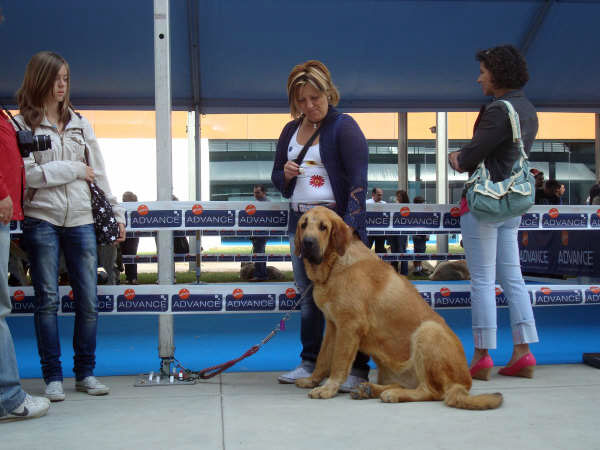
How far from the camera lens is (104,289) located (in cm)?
391

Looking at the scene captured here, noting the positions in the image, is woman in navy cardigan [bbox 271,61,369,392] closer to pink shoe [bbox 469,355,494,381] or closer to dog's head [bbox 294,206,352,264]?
dog's head [bbox 294,206,352,264]

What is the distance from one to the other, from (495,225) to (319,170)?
3.83ft

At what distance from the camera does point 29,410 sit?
292 centimetres

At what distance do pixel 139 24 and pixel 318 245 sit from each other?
5.44 metres

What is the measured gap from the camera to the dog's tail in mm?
2988

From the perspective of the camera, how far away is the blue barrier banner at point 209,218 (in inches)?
156

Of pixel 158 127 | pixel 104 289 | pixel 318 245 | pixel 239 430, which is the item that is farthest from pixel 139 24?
pixel 239 430

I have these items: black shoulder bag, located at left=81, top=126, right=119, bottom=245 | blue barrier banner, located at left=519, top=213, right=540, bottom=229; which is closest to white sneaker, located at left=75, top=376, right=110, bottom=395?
black shoulder bag, located at left=81, top=126, right=119, bottom=245

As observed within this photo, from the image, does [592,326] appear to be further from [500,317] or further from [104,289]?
[104,289]

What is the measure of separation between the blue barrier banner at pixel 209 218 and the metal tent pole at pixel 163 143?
16 cm

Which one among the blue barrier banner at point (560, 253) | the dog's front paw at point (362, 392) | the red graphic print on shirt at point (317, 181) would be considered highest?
the red graphic print on shirt at point (317, 181)

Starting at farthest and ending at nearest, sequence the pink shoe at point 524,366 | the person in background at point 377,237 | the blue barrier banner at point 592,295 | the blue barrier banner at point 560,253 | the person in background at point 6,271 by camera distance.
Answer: the person in background at point 377,237, the blue barrier banner at point 560,253, the blue barrier banner at point 592,295, the pink shoe at point 524,366, the person in background at point 6,271

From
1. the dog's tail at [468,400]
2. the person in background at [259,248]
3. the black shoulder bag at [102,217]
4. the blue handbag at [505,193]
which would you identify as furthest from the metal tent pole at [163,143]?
the person in background at [259,248]

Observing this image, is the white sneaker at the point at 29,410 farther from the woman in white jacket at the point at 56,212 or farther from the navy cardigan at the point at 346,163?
the navy cardigan at the point at 346,163
